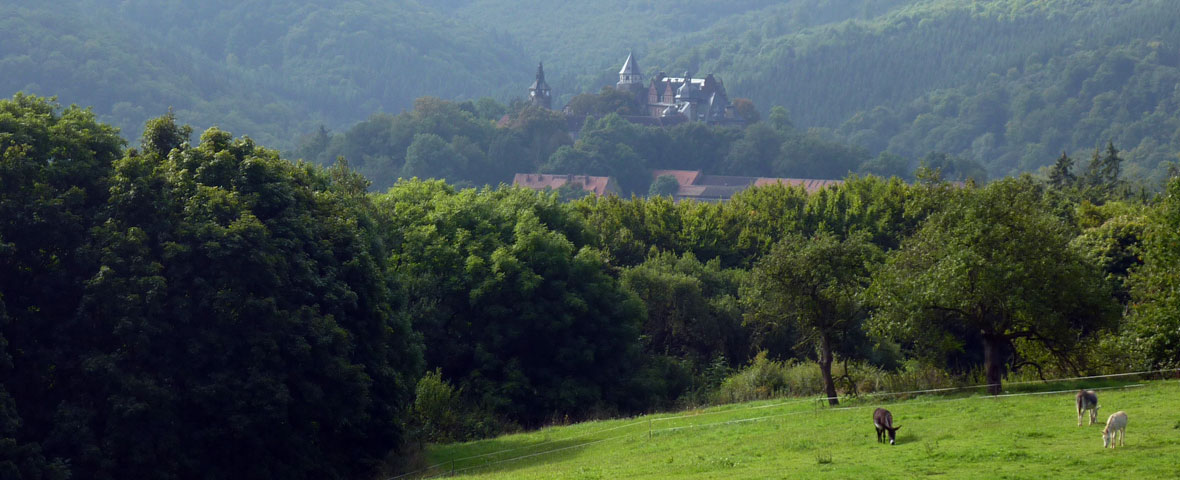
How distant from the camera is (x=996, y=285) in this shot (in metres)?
28.0

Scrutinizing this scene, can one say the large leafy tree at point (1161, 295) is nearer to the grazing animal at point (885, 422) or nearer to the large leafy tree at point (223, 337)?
the grazing animal at point (885, 422)

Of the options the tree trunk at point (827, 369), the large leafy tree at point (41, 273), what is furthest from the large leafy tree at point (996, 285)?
the large leafy tree at point (41, 273)

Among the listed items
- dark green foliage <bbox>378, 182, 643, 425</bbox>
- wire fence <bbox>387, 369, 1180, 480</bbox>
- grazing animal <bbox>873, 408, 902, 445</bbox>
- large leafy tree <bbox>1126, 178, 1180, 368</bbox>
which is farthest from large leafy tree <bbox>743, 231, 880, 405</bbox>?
dark green foliage <bbox>378, 182, 643, 425</bbox>

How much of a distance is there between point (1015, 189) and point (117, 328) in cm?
2222

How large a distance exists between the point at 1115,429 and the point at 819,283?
11461 mm

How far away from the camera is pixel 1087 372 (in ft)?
103

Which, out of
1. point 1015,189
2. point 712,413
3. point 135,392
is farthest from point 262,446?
point 1015,189

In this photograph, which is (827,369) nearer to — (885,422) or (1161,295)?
(885,422)

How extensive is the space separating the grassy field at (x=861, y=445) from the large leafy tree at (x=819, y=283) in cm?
214

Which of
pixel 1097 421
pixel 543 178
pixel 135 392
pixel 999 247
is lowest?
pixel 1097 421

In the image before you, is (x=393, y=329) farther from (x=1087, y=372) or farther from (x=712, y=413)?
(x=1087, y=372)

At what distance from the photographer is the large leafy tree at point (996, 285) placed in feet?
92.2

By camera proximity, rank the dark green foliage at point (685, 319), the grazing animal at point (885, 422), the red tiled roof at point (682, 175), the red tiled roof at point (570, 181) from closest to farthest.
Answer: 1. the grazing animal at point (885, 422)
2. the dark green foliage at point (685, 319)
3. the red tiled roof at point (570, 181)
4. the red tiled roof at point (682, 175)

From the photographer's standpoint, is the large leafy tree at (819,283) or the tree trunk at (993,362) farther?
the large leafy tree at (819,283)
